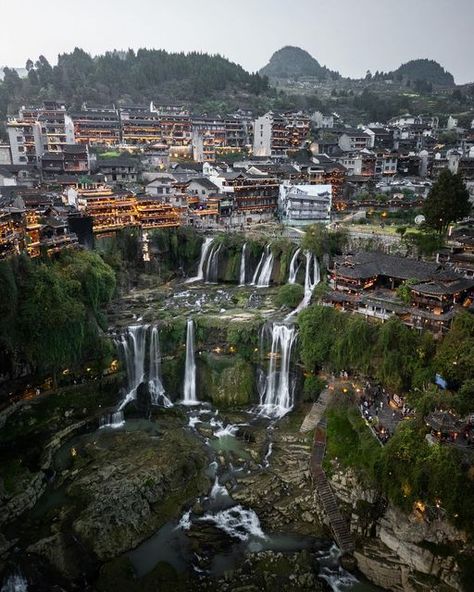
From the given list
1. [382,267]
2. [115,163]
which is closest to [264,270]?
[382,267]

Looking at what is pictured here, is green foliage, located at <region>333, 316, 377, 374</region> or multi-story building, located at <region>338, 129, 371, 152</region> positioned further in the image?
multi-story building, located at <region>338, 129, 371, 152</region>

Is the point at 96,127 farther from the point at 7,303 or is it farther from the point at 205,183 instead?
the point at 7,303

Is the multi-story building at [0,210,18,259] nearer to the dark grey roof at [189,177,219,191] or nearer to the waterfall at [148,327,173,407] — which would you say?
the waterfall at [148,327,173,407]

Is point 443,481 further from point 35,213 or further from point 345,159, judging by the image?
point 345,159

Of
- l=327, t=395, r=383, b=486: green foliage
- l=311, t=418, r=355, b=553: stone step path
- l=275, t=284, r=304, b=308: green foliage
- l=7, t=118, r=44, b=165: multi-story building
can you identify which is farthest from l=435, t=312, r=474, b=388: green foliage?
l=7, t=118, r=44, b=165: multi-story building

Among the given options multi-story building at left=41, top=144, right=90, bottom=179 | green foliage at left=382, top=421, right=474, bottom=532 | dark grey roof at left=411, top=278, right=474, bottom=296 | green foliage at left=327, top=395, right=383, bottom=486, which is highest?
multi-story building at left=41, top=144, right=90, bottom=179
